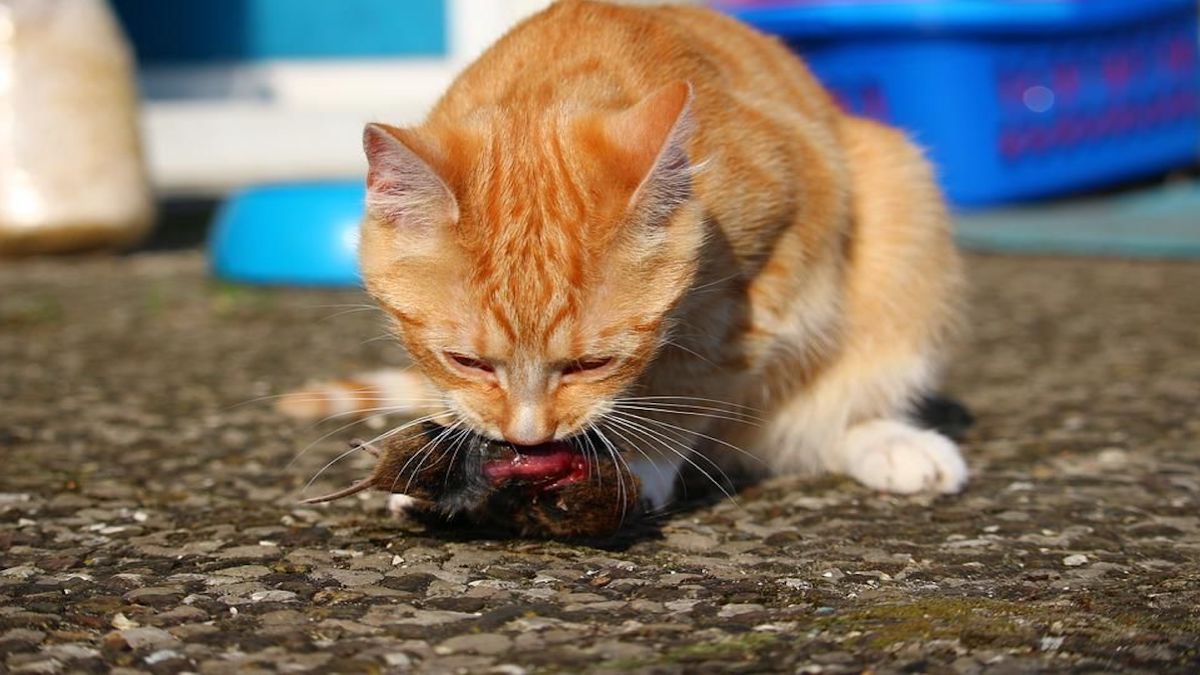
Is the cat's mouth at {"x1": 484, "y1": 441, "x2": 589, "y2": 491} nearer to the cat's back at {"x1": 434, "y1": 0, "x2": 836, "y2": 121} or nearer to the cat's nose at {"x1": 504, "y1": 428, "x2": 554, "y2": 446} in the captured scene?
the cat's nose at {"x1": 504, "y1": 428, "x2": 554, "y2": 446}

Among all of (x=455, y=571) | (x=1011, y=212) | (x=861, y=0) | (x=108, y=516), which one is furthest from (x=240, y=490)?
(x=1011, y=212)

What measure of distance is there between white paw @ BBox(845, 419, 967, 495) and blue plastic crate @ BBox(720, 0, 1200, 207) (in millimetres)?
3453

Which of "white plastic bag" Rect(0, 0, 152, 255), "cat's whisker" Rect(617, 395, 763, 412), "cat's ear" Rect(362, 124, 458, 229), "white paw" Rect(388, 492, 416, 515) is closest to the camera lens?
"cat's ear" Rect(362, 124, 458, 229)

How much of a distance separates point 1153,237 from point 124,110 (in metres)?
4.30

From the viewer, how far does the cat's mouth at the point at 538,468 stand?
232 cm

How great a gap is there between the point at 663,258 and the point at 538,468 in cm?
40

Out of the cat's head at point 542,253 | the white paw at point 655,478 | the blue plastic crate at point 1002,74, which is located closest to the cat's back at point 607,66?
the cat's head at point 542,253

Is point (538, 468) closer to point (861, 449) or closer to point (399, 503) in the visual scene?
point (399, 503)

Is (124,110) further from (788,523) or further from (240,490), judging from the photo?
(788,523)

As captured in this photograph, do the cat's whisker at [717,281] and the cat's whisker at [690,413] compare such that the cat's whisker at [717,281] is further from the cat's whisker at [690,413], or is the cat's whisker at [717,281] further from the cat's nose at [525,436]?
the cat's nose at [525,436]

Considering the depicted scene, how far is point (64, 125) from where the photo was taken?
18.7 ft

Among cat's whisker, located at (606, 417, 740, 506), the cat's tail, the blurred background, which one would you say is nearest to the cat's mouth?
cat's whisker, located at (606, 417, 740, 506)

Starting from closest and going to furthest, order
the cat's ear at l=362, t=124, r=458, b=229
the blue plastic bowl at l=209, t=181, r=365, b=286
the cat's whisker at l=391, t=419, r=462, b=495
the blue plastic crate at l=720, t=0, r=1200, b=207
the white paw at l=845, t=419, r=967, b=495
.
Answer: the cat's ear at l=362, t=124, r=458, b=229 → the cat's whisker at l=391, t=419, r=462, b=495 → the white paw at l=845, t=419, r=967, b=495 → the blue plastic bowl at l=209, t=181, r=365, b=286 → the blue plastic crate at l=720, t=0, r=1200, b=207

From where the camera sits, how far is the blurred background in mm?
5633
